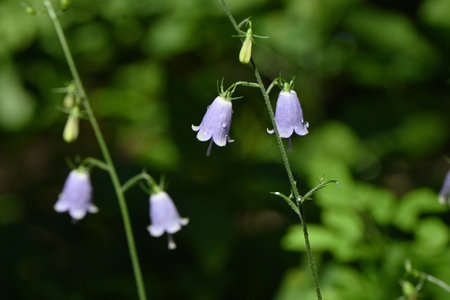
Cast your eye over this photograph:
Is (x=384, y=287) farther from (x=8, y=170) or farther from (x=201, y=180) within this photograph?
(x=8, y=170)

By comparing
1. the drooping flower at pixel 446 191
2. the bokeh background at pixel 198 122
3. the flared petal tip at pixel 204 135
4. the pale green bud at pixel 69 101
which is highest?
the bokeh background at pixel 198 122

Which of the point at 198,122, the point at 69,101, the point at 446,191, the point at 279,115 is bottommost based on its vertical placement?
the point at 279,115

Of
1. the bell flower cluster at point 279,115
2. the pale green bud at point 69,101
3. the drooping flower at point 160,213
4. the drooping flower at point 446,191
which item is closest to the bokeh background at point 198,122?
the drooping flower at point 446,191

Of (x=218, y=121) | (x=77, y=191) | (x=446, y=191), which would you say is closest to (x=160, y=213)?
(x=77, y=191)

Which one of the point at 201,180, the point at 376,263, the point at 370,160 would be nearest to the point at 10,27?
the point at 201,180

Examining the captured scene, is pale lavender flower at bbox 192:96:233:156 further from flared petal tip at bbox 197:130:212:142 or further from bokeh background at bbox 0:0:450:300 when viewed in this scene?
bokeh background at bbox 0:0:450:300

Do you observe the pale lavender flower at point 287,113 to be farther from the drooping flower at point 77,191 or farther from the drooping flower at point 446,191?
the drooping flower at point 77,191

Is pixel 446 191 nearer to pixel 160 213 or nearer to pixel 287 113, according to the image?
pixel 287 113
